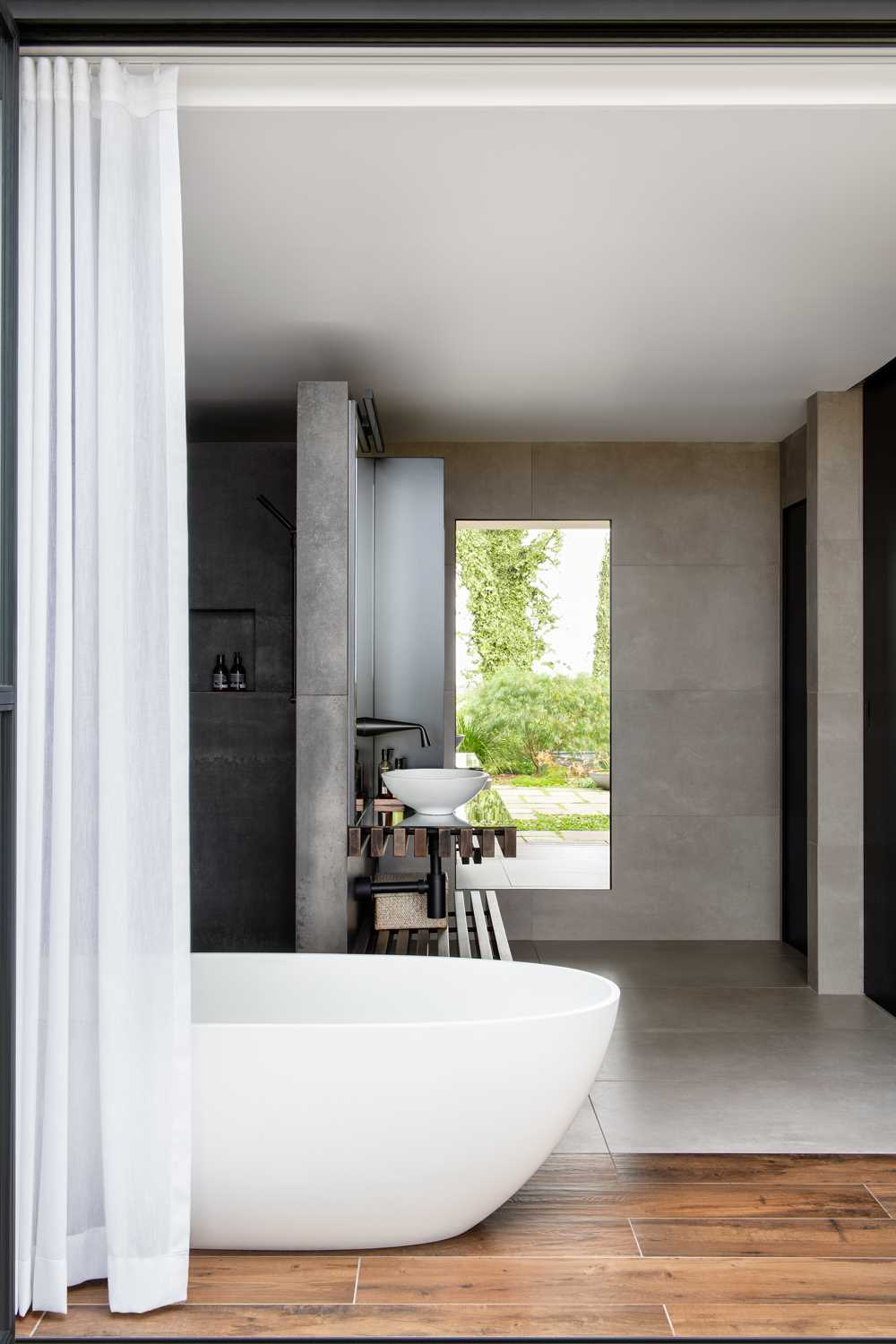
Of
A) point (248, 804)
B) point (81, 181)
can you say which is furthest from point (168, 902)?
point (248, 804)

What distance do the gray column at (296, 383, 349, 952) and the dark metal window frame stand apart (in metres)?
1.94

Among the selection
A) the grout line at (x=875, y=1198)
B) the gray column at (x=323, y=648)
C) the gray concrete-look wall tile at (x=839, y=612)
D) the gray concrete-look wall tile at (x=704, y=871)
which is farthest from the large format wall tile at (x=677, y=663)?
the grout line at (x=875, y=1198)

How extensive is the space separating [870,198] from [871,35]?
89cm

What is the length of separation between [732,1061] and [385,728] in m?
2.08

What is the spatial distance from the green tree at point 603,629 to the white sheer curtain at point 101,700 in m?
4.16

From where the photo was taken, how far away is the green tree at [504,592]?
6246mm

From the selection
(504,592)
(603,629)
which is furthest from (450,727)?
(603,629)

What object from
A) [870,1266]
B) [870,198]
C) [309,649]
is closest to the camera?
[870,1266]

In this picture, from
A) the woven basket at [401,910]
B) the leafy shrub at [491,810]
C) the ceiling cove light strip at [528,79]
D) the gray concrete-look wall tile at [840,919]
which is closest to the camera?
the ceiling cove light strip at [528,79]

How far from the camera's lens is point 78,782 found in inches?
93.4

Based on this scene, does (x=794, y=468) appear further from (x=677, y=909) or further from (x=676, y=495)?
(x=677, y=909)

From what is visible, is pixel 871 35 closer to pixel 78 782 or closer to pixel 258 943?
pixel 78 782

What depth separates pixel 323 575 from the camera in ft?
14.0

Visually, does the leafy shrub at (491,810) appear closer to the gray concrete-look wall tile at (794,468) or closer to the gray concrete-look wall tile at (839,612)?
the gray concrete-look wall tile at (839,612)
